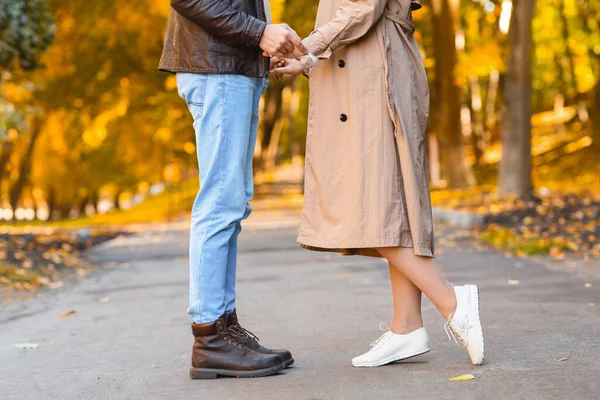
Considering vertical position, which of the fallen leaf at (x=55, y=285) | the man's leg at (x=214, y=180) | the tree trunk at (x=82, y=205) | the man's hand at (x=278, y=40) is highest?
the man's hand at (x=278, y=40)

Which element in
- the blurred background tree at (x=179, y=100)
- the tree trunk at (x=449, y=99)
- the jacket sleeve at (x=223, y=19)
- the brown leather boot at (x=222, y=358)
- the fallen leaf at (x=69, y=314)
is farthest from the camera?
the tree trunk at (x=449, y=99)

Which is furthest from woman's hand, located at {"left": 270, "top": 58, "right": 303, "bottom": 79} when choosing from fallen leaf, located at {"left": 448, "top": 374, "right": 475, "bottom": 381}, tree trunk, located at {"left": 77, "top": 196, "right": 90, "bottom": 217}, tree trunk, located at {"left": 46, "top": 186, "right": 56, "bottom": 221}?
tree trunk, located at {"left": 77, "top": 196, "right": 90, "bottom": 217}

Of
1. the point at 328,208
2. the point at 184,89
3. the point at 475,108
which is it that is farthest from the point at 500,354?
the point at 475,108

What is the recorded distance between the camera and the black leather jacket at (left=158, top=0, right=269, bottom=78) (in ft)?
15.2

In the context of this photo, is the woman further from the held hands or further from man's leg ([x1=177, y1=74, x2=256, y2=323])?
man's leg ([x1=177, y1=74, x2=256, y2=323])

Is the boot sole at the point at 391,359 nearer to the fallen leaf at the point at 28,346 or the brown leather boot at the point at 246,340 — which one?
the brown leather boot at the point at 246,340

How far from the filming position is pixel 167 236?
688 inches

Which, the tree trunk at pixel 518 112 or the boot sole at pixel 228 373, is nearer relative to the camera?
the boot sole at pixel 228 373

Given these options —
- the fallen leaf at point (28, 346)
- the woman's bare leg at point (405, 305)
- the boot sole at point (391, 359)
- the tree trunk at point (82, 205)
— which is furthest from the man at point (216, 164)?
the tree trunk at point (82, 205)

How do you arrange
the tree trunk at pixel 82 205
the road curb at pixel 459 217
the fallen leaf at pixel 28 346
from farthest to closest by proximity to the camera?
the tree trunk at pixel 82 205 → the road curb at pixel 459 217 → the fallen leaf at pixel 28 346

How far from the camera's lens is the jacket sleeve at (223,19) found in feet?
15.1

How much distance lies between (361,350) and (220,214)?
3.84 ft

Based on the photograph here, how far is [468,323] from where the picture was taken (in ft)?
15.5

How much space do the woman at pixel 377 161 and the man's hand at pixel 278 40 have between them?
126mm
